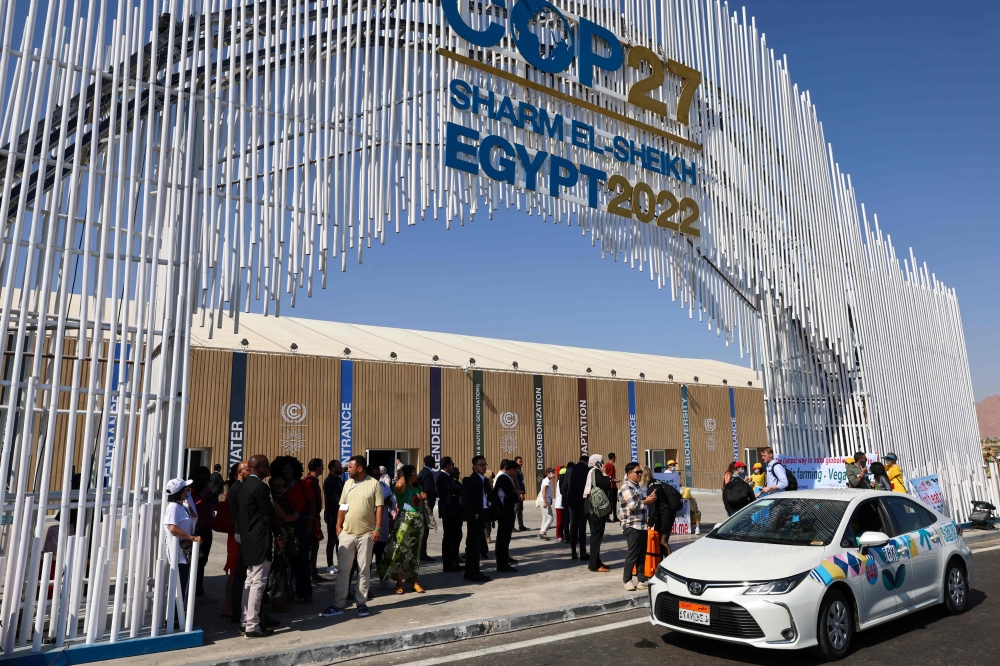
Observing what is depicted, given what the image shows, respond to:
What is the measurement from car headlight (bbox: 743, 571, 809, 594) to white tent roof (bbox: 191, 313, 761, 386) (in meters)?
19.4

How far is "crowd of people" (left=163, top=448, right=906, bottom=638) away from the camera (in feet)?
23.6

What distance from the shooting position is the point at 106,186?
21.9ft

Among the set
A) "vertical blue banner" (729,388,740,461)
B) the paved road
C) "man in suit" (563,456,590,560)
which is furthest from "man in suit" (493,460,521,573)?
"vertical blue banner" (729,388,740,461)

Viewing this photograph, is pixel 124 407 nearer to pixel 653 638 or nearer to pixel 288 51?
pixel 288 51

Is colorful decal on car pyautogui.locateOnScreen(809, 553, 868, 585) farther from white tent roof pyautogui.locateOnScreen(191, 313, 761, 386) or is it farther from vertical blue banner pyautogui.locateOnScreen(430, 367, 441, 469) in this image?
vertical blue banner pyautogui.locateOnScreen(430, 367, 441, 469)

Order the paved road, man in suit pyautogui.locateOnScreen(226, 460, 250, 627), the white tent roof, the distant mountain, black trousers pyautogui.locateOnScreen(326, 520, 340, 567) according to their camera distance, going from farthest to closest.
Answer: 1. the distant mountain
2. the white tent roof
3. black trousers pyautogui.locateOnScreen(326, 520, 340, 567)
4. man in suit pyautogui.locateOnScreen(226, 460, 250, 627)
5. the paved road

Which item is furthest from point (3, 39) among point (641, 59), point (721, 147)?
point (721, 147)

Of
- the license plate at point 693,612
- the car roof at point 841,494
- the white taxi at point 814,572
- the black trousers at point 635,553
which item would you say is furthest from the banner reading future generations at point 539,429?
the license plate at point 693,612

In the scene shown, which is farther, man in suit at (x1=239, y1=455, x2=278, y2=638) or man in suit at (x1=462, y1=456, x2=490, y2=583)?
man in suit at (x1=462, y1=456, x2=490, y2=583)

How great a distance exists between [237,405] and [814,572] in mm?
20911

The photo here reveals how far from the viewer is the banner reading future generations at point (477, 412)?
28.8 meters

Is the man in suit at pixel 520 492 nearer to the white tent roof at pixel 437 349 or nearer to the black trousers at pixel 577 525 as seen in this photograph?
the black trousers at pixel 577 525

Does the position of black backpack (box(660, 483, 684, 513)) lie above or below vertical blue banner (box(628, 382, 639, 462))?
below

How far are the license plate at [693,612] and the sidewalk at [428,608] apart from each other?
5.72ft
